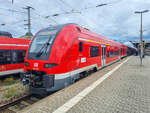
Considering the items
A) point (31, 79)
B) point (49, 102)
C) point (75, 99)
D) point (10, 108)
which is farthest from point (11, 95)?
point (75, 99)

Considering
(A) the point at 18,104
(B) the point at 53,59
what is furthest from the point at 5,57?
(B) the point at 53,59

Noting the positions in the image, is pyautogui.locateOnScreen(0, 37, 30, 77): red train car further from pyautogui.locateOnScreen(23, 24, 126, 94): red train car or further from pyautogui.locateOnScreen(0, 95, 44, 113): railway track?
pyautogui.locateOnScreen(0, 95, 44, 113): railway track

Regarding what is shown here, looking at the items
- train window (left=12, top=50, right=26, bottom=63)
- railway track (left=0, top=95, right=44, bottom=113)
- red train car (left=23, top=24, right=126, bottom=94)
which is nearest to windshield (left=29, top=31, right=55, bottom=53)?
red train car (left=23, top=24, right=126, bottom=94)

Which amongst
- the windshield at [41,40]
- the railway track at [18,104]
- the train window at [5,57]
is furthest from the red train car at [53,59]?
the train window at [5,57]

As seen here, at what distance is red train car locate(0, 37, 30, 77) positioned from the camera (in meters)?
7.14

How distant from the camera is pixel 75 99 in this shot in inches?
144

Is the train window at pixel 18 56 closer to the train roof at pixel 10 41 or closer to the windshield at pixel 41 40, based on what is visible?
the train roof at pixel 10 41

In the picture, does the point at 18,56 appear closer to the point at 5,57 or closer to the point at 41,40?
the point at 5,57

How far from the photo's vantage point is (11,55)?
301 inches

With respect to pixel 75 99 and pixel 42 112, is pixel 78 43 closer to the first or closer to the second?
pixel 75 99

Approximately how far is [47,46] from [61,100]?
235 cm

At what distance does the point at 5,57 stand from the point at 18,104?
13.9 ft

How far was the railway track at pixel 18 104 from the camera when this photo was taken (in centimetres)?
389

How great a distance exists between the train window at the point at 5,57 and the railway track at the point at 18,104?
3815 mm
